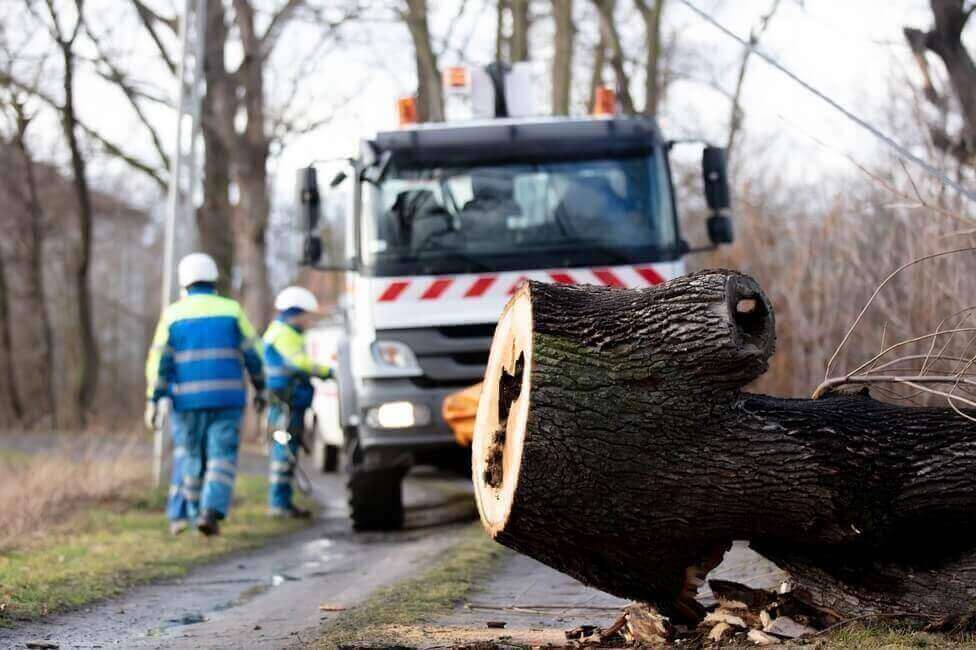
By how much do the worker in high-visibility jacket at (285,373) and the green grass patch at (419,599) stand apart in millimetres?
2907

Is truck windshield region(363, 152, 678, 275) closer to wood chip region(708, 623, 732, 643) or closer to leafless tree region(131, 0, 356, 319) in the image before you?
wood chip region(708, 623, 732, 643)

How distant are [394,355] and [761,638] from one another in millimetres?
4572

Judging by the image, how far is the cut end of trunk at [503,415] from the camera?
4633mm

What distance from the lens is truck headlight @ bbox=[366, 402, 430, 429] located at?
8844 mm

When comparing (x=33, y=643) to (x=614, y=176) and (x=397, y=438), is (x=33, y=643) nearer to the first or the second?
(x=397, y=438)

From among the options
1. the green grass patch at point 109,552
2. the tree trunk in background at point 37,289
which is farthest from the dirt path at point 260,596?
the tree trunk in background at point 37,289

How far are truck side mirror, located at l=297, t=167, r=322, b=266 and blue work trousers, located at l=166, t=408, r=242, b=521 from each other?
1237 mm

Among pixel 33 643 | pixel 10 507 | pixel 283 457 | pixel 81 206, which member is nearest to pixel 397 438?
pixel 283 457

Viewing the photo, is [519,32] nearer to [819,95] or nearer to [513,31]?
[513,31]

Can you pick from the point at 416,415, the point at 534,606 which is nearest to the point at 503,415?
the point at 534,606

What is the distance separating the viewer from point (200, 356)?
9.07 meters

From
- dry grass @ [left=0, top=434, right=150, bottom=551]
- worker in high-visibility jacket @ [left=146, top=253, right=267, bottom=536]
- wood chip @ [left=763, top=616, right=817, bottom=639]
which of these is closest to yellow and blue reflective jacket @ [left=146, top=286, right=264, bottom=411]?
worker in high-visibility jacket @ [left=146, top=253, right=267, bottom=536]

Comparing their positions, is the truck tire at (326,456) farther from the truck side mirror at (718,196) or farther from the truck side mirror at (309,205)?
the truck side mirror at (718,196)

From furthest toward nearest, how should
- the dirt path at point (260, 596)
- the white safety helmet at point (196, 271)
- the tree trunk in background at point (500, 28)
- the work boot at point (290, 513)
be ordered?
the tree trunk in background at point (500, 28), the work boot at point (290, 513), the white safety helmet at point (196, 271), the dirt path at point (260, 596)
